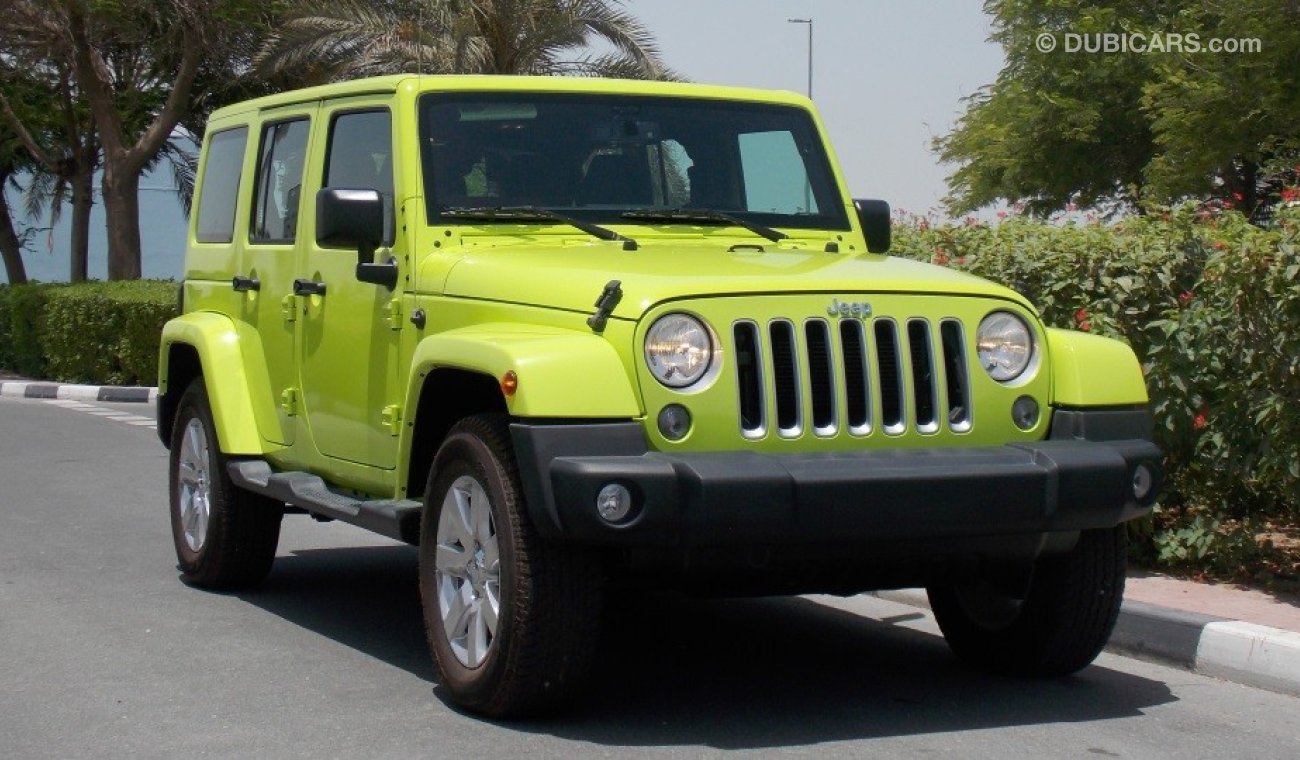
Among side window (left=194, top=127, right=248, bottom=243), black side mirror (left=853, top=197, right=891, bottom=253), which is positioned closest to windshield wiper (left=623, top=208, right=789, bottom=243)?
black side mirror (left=853, top=197, right=891, bottom=253)

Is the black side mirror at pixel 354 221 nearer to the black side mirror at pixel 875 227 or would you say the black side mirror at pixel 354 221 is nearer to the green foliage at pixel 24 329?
the black side mirror at pixel 875 227

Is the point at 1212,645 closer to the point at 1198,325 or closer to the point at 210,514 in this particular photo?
the point at 1198,325

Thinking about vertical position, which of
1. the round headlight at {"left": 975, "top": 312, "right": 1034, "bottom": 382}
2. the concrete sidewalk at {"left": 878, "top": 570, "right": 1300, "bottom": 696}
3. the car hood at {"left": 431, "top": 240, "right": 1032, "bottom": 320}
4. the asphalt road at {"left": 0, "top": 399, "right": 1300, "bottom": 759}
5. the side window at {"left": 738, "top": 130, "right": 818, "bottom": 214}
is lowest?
the asphalt road at {"left": 0, "top": 399, "right": 1300, "bottom": 759}

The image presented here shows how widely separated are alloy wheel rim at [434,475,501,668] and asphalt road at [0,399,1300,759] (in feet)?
0.83

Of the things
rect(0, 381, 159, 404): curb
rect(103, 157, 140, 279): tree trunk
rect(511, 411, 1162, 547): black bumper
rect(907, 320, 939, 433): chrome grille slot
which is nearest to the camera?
rect(511, 411, 1162, 547): black bumper

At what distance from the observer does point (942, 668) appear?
666 cm

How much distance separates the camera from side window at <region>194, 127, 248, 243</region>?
8227 millimetres

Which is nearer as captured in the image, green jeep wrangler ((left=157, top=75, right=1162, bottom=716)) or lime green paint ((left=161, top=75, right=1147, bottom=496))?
green jeep wrangler ((left=157, top=75, right=1162, bottom=716))

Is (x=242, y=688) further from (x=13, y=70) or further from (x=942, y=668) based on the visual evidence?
(x=13, y=70)

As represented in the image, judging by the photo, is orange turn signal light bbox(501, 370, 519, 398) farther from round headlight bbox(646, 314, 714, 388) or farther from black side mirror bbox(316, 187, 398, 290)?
black side mirror bbox(316, 187, 398, 290)

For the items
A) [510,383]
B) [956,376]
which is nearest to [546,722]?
[510,383]

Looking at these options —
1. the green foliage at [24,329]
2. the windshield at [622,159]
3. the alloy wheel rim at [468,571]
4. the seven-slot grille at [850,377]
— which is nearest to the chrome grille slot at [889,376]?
the seven-slot grille at [850,377]

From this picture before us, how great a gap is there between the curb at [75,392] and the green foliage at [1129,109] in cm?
1356

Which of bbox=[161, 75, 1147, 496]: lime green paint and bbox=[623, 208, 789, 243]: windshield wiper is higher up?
bbox=[623, 208, 789, 243]: windshield wiper
